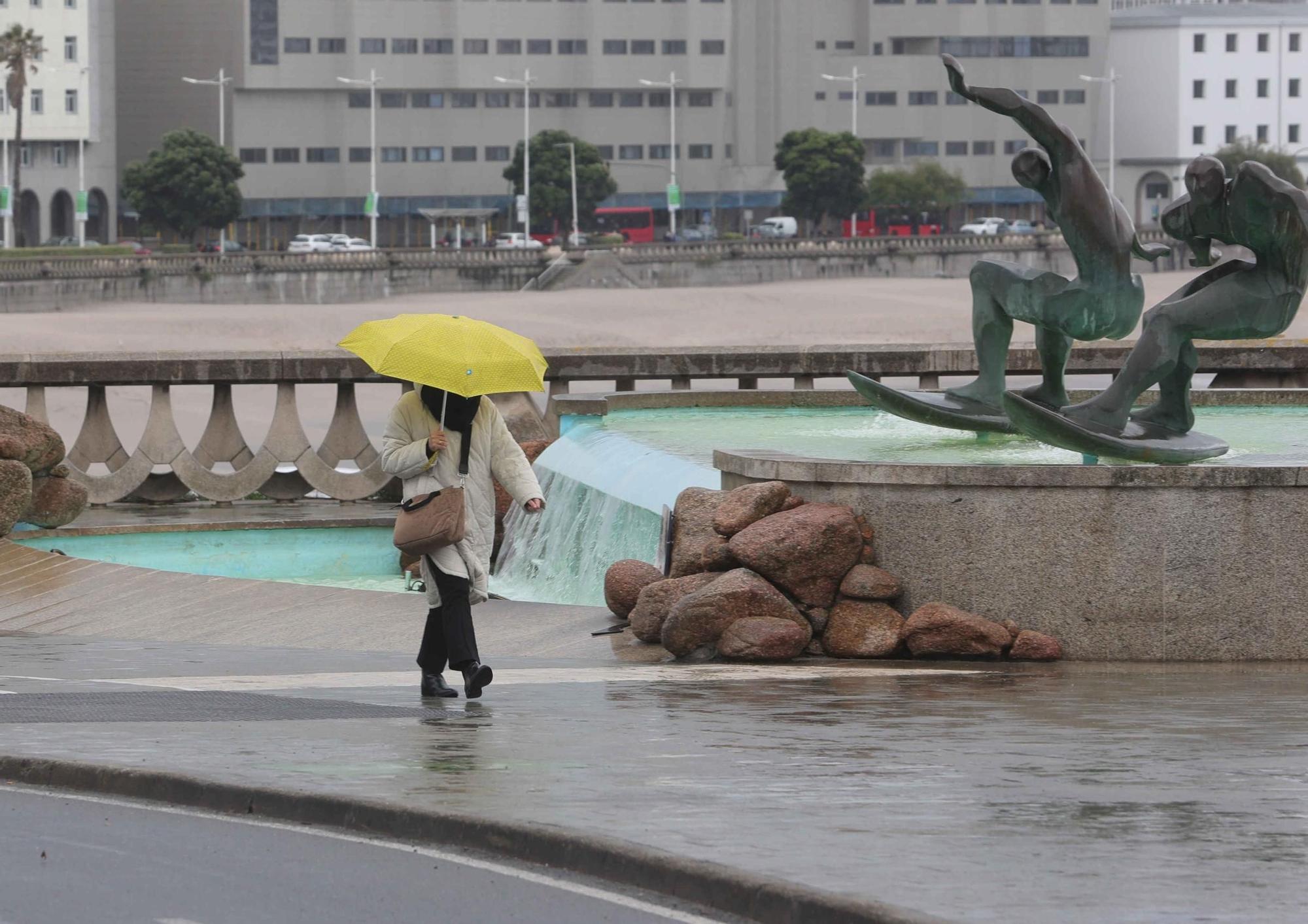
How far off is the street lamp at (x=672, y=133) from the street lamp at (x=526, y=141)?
6.30 metres

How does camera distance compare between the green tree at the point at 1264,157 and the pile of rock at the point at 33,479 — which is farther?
the green tree at the point at 1264,157

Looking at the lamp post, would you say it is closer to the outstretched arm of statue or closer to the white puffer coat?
the outstretched arm of statue

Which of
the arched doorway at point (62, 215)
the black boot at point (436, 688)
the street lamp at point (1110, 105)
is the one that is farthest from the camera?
the street lamp at point (1110, 105)

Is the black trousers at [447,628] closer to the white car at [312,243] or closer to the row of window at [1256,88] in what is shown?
the white car at [312,243]

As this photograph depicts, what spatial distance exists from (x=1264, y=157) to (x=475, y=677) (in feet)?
372

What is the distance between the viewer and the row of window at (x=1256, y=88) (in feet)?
444

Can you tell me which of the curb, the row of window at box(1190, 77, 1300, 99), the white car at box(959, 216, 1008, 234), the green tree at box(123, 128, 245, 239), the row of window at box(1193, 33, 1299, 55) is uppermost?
the row of window at box(1193, 33, 1299, 55)

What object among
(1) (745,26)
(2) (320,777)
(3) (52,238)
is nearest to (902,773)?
(2) (320,777)

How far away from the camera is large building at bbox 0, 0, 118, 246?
375 ft

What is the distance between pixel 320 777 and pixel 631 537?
294 inches

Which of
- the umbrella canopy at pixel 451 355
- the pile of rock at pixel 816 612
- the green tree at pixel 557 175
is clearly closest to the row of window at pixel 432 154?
the green tree at pixel 557 175

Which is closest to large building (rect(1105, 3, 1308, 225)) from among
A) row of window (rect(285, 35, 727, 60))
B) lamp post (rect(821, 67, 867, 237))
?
lamp post (rect(821, 67, 867, 237))

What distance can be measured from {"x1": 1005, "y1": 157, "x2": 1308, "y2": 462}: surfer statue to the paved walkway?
1.99 m

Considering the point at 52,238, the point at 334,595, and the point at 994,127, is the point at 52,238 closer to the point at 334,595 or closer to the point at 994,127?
the point at 994,127
